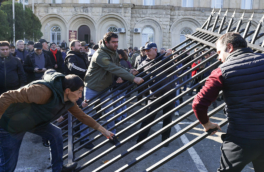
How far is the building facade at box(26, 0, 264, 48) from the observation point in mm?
21578

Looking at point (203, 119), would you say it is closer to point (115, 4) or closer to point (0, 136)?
point (0, 136)

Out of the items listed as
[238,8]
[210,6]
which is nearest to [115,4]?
[210,6]

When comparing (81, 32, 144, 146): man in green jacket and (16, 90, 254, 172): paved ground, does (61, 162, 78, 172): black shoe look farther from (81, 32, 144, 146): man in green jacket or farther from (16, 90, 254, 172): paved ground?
(81, 32, 144, 146): man in green jacket

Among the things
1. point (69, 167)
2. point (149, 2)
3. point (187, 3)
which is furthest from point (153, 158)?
point (187, 3)

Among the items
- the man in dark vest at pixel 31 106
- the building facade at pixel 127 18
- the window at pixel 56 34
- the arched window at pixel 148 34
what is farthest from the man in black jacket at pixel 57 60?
the window at pixel 56 34

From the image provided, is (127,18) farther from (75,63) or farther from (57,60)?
(75,63)

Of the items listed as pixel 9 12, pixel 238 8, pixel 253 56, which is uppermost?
pixel 238 8

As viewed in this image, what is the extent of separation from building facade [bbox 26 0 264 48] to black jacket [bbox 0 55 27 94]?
54.8 feet

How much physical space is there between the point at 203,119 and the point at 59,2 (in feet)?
75.4

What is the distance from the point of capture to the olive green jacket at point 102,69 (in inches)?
161

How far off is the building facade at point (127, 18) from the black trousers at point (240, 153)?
20001mm

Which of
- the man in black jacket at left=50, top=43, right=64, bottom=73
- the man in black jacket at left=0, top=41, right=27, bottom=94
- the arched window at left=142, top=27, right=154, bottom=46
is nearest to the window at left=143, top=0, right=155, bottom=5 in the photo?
the arched window at left=142, top=27, right=154, bottom=46

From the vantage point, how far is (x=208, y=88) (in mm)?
2258

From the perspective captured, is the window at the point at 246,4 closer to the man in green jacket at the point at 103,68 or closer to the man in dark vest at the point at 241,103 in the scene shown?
the man in green jacket at the point at 103,68
